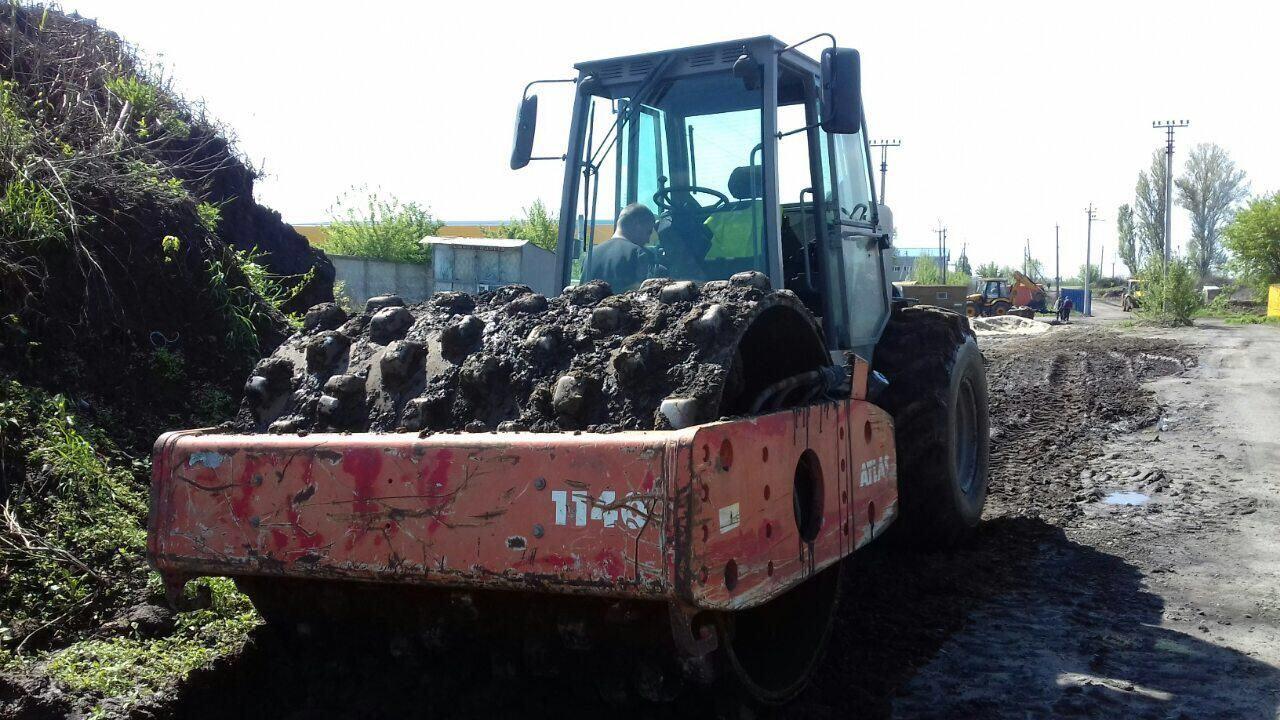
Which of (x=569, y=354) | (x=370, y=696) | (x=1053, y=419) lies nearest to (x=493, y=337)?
(x=569, y=354)

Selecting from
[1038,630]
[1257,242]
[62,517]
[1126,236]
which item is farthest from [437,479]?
[1126,236]

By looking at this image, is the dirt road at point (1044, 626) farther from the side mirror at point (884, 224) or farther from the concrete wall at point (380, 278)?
the concrete wall at point (380, 278)

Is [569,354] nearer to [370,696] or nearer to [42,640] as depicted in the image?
[370,696]

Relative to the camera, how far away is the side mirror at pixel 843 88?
4.46 m

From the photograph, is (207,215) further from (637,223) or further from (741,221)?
(741,221)

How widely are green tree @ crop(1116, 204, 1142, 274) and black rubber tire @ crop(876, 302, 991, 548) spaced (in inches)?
3732

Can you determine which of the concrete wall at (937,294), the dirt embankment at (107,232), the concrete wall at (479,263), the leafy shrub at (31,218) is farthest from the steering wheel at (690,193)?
the concrete wall at (937,294)

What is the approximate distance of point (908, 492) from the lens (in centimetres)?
566

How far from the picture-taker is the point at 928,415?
5.50 meters

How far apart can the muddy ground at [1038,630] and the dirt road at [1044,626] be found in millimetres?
10

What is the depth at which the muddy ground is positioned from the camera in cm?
350

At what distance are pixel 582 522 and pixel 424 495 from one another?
1.59 ft

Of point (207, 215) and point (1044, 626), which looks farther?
point (207, 215)

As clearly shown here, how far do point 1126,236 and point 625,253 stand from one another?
326 ft
